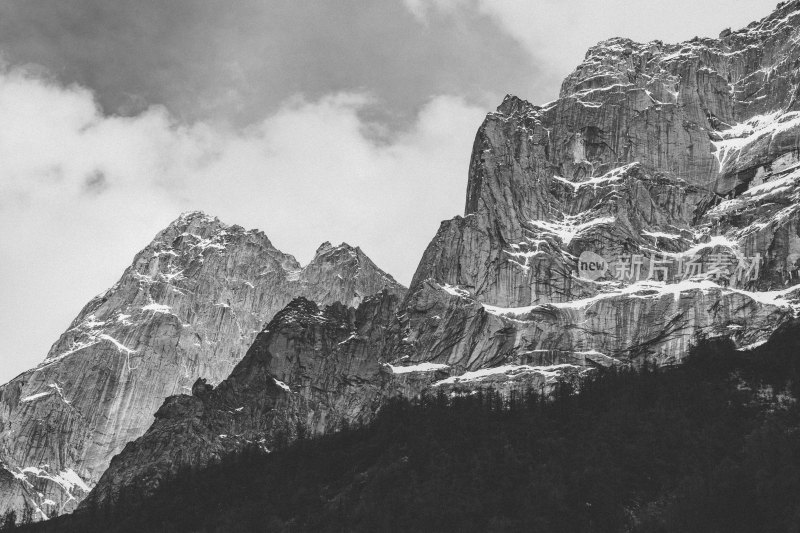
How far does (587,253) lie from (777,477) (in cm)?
9748

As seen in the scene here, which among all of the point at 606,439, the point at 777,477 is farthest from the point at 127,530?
the point at 777,477

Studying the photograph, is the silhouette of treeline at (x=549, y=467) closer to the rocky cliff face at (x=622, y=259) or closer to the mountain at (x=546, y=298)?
the mountain at (x=546, y=298)

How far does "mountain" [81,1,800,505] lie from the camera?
16738cm

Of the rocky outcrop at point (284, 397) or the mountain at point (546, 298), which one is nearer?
the mountain at point (546, 298)

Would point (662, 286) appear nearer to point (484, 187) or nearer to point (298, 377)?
point (484, 187)

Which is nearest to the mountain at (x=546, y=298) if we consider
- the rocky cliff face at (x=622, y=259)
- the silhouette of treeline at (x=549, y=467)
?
the rocky cliff face at (x=622, y=259)

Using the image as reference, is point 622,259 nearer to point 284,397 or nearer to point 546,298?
point 546,298

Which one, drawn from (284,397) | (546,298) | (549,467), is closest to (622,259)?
(546,298)

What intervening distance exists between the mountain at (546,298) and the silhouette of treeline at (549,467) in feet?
61.4

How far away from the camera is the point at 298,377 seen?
191750 mm

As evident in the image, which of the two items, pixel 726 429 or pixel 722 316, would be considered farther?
pixel 722 316

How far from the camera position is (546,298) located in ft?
584

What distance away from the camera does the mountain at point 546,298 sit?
549ft

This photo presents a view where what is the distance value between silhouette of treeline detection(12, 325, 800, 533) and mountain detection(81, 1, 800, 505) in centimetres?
1872
